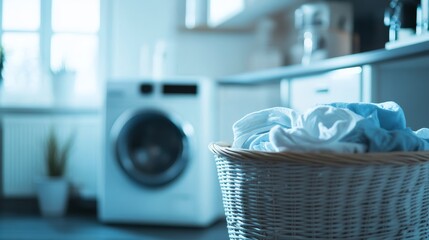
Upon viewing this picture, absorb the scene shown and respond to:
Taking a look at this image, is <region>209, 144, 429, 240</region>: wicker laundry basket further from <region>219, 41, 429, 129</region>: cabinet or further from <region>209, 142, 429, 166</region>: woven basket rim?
<region>219, 41, 429, 129</region>: cabinet

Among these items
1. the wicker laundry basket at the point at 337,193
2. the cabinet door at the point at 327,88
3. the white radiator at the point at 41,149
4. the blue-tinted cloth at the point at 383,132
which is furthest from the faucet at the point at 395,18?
the white radiator at the point at 41,149

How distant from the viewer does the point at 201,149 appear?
274 cm

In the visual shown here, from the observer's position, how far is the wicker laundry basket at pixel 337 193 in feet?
2.97

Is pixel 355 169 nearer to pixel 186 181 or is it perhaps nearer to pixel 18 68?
pixel 186 181

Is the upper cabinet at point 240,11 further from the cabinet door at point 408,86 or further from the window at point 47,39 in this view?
the cabinet door at point 408,86

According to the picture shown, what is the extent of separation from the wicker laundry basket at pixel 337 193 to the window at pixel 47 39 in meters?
2.88

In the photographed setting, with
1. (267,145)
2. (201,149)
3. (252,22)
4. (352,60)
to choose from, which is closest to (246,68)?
(252,22)

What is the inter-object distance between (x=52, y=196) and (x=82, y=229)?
0.55 m

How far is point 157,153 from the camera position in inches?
109

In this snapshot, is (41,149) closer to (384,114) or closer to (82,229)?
(82,229)

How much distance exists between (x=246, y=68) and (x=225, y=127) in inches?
28.6

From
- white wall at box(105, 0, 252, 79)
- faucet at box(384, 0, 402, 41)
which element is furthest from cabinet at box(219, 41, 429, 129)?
white wall at box(105, 0, 252, 79)

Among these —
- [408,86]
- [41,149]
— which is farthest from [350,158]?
[41,149]

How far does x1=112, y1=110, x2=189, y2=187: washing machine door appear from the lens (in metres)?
2.73
